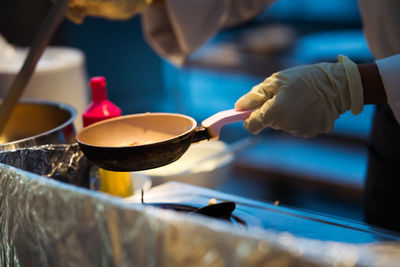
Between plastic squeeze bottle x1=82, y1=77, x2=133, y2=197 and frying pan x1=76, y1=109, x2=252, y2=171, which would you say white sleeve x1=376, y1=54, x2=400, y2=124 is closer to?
frying pan x1=76, y1=109, x2=252, y2=171

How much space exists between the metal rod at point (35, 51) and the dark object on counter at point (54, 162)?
186 millimetres

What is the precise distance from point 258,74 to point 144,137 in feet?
6.74

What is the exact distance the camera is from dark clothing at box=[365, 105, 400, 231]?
1146mm

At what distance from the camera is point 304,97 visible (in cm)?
79

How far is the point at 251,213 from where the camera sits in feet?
2.59

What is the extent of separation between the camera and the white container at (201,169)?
1037 millimetres

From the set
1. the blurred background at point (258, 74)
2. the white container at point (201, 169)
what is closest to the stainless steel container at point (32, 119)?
the white container at point (201, 169)

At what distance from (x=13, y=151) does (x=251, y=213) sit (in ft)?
1.35

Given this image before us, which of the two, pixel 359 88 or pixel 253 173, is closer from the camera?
pixel 359 88

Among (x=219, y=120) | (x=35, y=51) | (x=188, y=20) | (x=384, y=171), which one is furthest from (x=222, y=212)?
(x=188, y=20)

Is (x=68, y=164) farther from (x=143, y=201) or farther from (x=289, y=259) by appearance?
(x=289, y=259)

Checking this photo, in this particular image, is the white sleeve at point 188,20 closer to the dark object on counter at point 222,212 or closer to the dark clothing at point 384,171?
the dark clothing at point 384,171

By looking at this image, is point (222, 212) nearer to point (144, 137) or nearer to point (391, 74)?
point (144, 137)

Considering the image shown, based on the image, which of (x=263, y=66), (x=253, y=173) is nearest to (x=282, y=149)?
(x=253, y=173)
